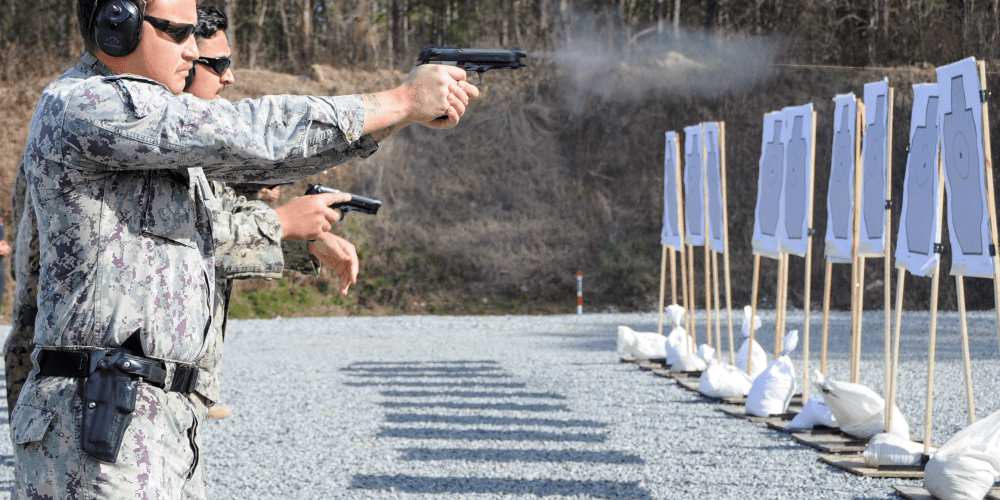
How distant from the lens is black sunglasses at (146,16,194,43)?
Answer: 157cm

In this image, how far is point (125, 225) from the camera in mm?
1502

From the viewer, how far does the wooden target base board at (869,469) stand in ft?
13.9

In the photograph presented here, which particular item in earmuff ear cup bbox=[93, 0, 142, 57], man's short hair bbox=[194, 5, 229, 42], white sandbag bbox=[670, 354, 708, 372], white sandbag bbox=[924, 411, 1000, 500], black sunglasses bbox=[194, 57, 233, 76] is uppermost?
man's short hair bbox=[194, 5, 229, 42]

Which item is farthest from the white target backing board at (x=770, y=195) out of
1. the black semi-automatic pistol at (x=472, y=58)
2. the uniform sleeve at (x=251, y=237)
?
the uniform sleeve at (x=251, y=237)

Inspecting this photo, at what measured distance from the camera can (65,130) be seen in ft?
4.68

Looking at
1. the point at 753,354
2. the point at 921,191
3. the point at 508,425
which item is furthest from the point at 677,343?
the point at 921,191

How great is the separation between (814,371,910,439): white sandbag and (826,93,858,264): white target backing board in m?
1.09

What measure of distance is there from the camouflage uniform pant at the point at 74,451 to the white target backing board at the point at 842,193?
16.4ft

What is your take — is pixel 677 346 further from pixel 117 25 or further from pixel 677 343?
pixel 117 25

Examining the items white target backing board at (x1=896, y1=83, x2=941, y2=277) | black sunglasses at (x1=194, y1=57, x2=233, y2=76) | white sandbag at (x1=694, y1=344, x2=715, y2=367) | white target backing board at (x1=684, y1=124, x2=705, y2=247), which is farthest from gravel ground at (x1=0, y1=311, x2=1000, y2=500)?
black sunglasses at (x1=194, y1=57, x2=233, y2=76)

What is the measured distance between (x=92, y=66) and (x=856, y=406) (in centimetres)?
436

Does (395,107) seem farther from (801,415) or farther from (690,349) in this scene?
(690,349)

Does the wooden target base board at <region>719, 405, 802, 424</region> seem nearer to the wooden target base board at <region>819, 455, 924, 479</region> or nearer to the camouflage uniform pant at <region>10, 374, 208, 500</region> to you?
the wooden target base board at <region>819, 455, 924, 479</region>

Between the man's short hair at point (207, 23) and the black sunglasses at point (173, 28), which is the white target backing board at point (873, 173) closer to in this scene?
the man's short hair at point (207, 23)
